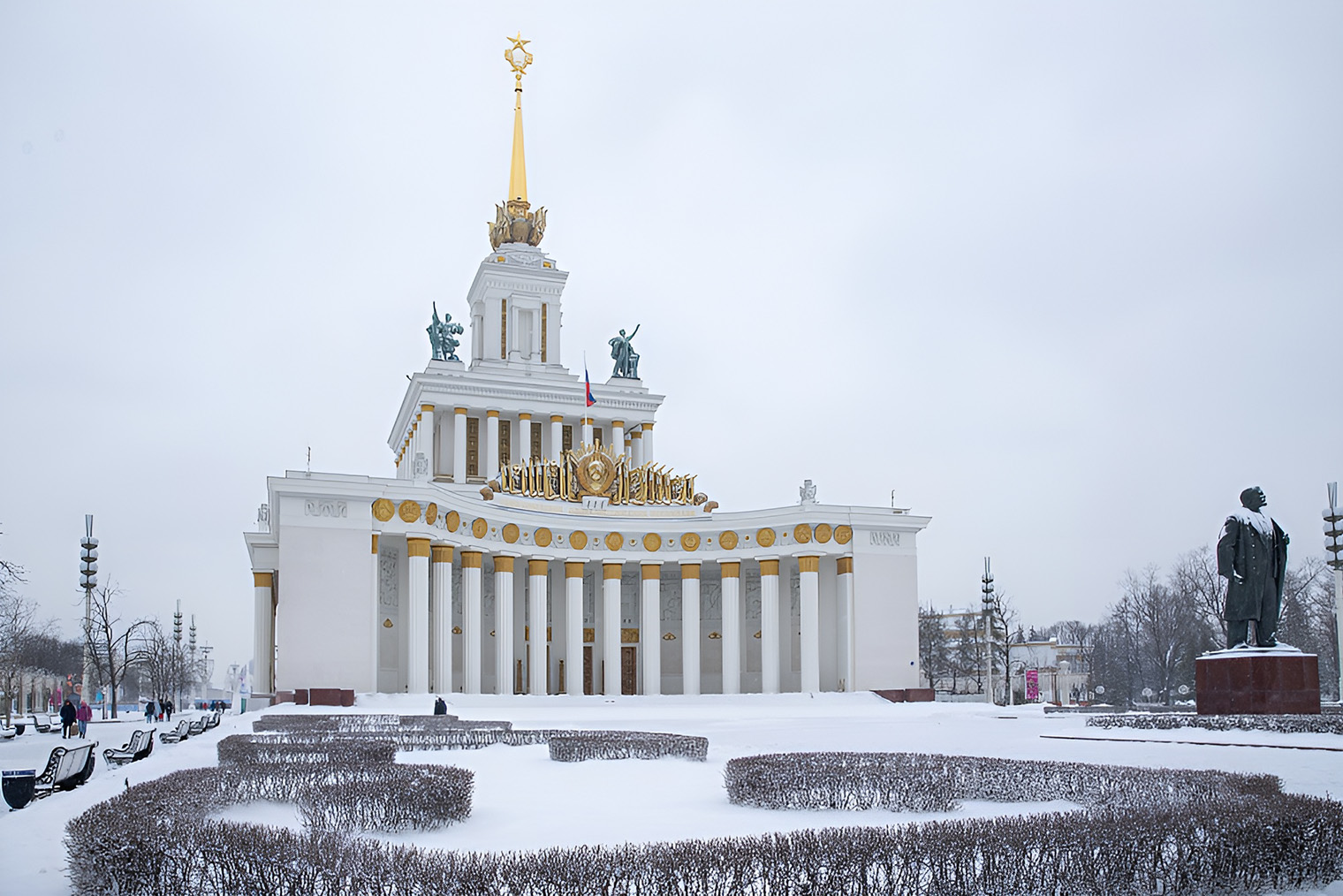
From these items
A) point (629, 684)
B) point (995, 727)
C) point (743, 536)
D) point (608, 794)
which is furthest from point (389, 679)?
point (608, 794)

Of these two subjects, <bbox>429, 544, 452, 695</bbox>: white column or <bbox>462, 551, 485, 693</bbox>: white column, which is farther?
<bbox>462, 551, 485, 693</bbox>: white column

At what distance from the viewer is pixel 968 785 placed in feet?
42.0

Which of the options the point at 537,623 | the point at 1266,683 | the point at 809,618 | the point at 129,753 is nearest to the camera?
the point at 1266,683

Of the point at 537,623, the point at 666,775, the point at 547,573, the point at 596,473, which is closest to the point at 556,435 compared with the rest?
the point at 596,473

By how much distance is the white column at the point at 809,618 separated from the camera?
46500 millimetres

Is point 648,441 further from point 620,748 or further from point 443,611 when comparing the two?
point 620,748

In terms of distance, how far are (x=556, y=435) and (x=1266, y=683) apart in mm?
40922

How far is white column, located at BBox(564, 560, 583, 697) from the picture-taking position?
46875mm

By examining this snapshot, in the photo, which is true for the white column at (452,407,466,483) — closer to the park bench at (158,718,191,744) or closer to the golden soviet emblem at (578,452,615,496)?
the golden soviet emblem at (578,452,615,496)

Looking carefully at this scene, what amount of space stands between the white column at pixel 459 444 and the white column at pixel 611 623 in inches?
368

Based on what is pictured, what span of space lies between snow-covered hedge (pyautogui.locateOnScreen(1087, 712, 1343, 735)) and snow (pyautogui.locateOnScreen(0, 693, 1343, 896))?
257 millimetres

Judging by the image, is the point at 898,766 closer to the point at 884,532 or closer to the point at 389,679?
the point at 389,679

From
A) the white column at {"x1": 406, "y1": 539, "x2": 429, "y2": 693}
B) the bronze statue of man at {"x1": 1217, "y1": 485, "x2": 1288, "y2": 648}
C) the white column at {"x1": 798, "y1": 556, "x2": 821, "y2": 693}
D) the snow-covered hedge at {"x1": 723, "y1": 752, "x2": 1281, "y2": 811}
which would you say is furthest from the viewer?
the white column at {"x1": 798, "y1": 556, "x2": 821, "y2": 693}

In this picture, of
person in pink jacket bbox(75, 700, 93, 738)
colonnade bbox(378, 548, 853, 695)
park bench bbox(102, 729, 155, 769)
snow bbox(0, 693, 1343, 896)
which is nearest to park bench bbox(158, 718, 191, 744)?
snow bbox(0, 693, 1343, 896)
